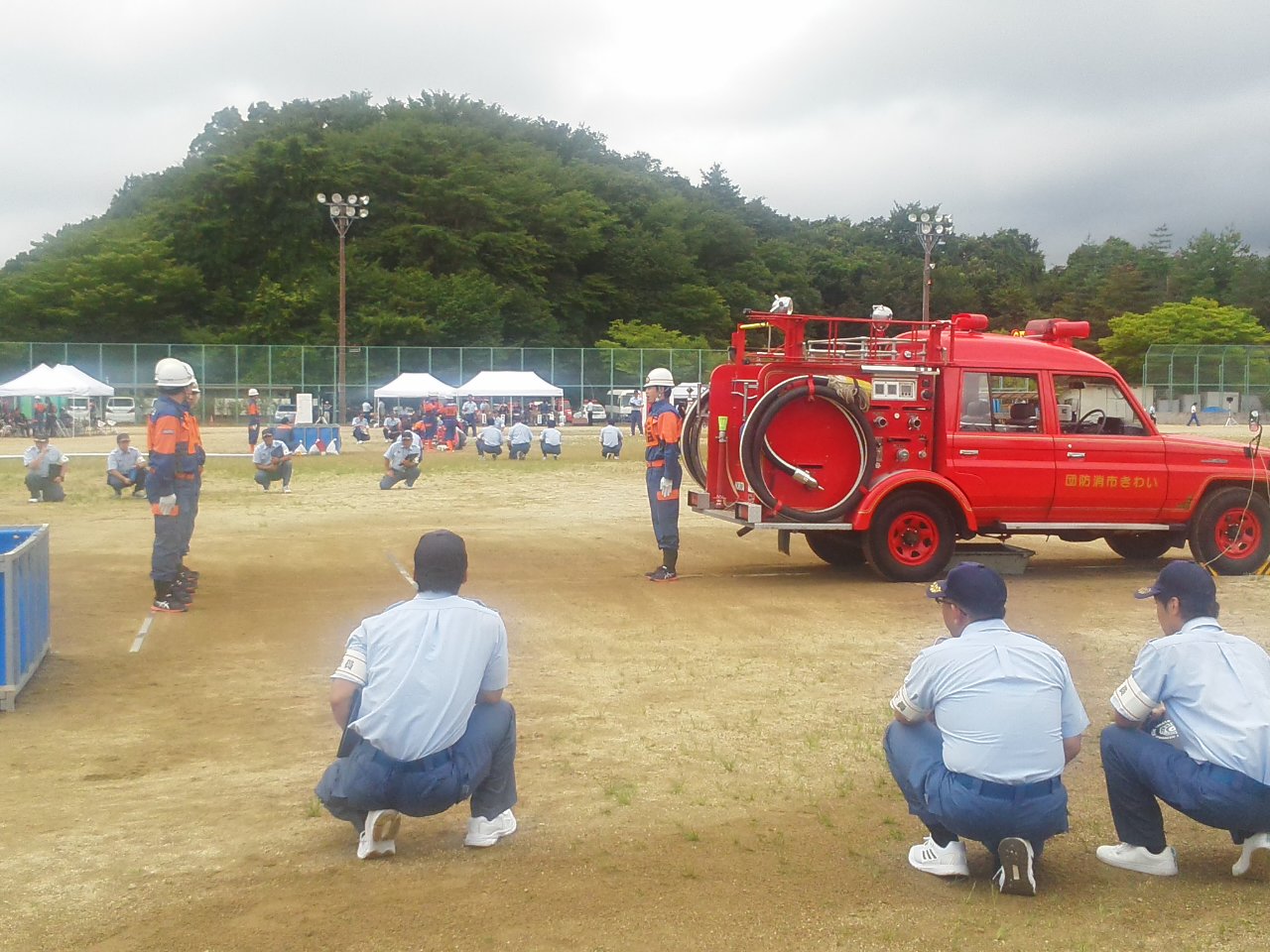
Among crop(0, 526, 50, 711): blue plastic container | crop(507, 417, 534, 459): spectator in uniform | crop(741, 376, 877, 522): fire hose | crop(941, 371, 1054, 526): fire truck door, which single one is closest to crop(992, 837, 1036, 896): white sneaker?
crop(0, 526, 50, 711): blue plastic container

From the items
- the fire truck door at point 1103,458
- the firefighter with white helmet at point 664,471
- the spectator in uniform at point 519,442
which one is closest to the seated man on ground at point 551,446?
the spectator in uniform at point 519,442

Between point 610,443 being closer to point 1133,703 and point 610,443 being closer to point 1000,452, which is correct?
point 1000,452

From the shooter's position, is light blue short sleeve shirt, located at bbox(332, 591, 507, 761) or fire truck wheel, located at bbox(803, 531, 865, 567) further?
fire truck wheel, located at bbox(803, 531, 865, 567)

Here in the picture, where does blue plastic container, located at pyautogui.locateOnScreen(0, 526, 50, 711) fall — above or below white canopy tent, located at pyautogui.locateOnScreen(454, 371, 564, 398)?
below

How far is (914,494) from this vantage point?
39.7ft

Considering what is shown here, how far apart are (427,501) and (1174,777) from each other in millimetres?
16807

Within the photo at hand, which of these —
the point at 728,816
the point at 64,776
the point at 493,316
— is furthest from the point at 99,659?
the point at 493,316

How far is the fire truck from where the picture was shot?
11805mm

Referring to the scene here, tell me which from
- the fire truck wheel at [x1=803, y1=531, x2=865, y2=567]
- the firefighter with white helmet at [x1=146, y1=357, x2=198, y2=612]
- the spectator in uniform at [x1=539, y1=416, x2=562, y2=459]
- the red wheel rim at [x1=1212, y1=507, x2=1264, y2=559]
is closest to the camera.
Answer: the firefighter with white helmet at [x1=146, y1=357, x2=198, y2=612]

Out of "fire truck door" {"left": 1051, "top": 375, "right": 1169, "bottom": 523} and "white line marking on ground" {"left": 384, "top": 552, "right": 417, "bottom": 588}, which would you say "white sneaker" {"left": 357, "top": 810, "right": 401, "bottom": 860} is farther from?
"fire truck door" {"left": 1051, "top": 375, "right": 1169, "bottom": 523}

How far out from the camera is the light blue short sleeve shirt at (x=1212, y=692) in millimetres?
4449

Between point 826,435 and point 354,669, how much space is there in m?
7.78

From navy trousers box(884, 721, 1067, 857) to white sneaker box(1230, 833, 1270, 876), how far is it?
0.78 metres

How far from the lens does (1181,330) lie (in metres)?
81.2
